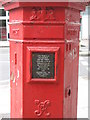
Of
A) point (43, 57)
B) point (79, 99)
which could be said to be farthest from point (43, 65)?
point (79, 99)

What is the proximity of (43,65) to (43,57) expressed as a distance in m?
0.08

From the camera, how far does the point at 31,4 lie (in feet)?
7.76

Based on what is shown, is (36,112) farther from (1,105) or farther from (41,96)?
(1,105)

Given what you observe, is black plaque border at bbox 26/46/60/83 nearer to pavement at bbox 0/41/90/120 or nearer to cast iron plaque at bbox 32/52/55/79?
cast iron plaque at bbox 32/52/55/79

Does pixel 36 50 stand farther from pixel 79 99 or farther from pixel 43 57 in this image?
pixel 79 99

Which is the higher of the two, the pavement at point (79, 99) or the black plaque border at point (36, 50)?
the black plaque border at point (36, 50)

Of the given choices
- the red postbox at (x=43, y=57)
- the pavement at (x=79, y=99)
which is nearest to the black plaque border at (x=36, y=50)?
the red postbox at (x=43, y=57)

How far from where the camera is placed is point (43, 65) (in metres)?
2.42

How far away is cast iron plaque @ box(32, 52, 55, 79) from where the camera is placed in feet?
7.86

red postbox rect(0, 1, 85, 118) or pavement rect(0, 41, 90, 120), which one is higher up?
red postbox rect(0, 1, 85, 118)

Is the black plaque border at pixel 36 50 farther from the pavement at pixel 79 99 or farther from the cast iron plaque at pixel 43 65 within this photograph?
the pavement at pixel 79 99

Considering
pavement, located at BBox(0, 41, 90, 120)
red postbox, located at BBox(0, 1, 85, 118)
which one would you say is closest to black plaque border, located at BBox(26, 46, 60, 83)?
red postbox, located at BBox(0, 1, 85, 118)

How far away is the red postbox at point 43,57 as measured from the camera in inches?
94.2

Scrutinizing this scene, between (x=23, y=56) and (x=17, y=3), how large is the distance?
55 centimetres
